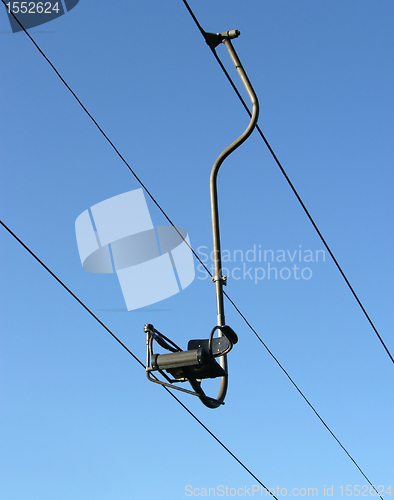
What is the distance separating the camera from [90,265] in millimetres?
8766

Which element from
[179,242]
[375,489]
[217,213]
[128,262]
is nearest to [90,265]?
[128,262]

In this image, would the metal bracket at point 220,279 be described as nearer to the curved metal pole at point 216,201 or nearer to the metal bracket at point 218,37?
the curved metal pole at point 216,201

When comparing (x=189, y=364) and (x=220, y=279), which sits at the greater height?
(x=220, y=279)

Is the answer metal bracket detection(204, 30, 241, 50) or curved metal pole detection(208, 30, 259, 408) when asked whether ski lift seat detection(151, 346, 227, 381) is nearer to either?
curved metal pole detection(208, 30, 259, 408)

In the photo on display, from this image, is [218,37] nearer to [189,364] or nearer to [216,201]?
[216,201]

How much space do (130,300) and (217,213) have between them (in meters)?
5.24

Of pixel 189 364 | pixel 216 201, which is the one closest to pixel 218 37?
pixel 216 201

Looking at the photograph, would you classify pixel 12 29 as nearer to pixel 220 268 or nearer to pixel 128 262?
pixel 128 262

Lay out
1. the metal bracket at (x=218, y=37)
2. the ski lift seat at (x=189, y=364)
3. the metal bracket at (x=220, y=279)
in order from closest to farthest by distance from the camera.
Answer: the ski lift seat at (x=189, y=364) < the metal bracket at (x=220, y=279) < the metal bracket at (x=218, y=37)

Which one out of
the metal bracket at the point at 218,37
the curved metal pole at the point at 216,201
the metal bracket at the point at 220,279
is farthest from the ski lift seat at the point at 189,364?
the metal bracket at the point at 218,37

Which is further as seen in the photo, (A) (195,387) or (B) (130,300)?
(B) (130,300)

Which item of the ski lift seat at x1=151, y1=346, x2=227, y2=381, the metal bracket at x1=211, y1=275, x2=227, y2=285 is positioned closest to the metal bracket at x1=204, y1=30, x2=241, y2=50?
the metal bracket at x1=211, y1=275, x2=227, y2=285

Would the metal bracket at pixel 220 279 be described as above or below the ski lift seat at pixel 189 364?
above

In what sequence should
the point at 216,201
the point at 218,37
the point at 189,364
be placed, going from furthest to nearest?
1. the point at 218,37
2. the point at 216,201
3. the point at 189,364
